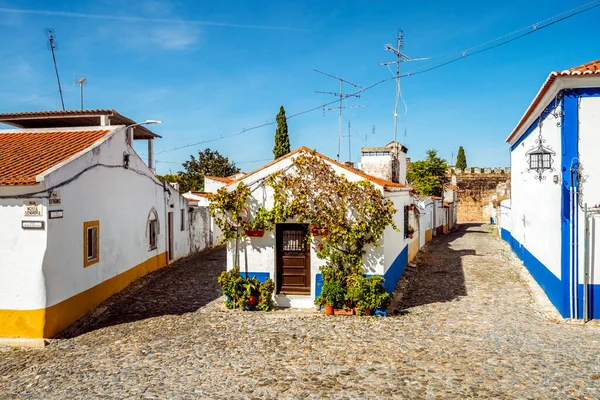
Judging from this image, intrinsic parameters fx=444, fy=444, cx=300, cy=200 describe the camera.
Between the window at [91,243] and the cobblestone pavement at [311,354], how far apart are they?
1.27 metres

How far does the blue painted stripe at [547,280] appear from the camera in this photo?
985 centimetres

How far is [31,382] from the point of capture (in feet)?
23.1

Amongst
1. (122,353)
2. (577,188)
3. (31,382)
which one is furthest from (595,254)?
(31,382)

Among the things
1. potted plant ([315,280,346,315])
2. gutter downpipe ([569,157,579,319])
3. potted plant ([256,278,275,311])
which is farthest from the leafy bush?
gutter downpipe ([569,157,579,319])

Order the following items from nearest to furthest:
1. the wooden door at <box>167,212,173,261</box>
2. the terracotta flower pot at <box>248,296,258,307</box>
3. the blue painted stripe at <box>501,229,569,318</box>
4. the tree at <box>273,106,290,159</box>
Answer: the blue painted stripe at <box>501,229,569,318</box> → the terracotta flower pot at <box>248,296,258,307</box> → the wooden door at <box>167,212,173,261</box> → the tree at <box>273,106,290,159</box>

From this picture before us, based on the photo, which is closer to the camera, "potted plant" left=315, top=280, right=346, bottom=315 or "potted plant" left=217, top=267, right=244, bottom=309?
"potted plant" left=315, top=280, right=346, bottom=315

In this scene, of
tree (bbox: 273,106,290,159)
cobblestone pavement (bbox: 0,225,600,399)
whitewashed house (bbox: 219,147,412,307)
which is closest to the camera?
cobblestone pavement (bbox: 0,225,600,399)

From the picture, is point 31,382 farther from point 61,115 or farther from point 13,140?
point 61,115

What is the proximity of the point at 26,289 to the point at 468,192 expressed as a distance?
43.0 metres

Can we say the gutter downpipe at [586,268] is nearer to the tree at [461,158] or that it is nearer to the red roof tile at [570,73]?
the red roof tile at [570,73]

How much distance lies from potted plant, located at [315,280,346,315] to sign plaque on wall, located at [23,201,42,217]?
624 cm

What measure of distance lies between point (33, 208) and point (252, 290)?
197 inches

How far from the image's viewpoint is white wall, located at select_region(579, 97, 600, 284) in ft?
30.9

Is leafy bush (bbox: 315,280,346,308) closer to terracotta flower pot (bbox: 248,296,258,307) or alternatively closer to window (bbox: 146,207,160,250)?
terracotta flower pot (bbox: 248,296,258,307)
